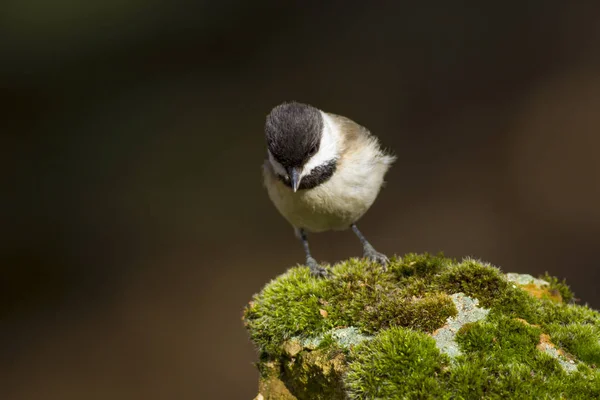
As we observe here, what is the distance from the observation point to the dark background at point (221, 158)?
25.4 ft

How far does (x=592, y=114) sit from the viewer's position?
28.1ft

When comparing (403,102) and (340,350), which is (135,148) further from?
(340,350)

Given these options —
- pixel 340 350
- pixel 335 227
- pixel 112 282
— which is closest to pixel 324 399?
pixel 340 350

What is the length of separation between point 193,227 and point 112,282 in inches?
51.6

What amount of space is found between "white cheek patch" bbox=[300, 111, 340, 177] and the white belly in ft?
0.40

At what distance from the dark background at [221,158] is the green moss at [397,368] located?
4.75 m

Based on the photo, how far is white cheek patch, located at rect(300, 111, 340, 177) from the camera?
4.32 m

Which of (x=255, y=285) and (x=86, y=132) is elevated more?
(x=86, y=132)

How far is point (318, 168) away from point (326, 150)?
0.16 meters

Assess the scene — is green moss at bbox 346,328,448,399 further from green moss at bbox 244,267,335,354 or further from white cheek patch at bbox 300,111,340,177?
white cheek patch at bbox 300,111,340,177

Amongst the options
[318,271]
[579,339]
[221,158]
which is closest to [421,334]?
[579,339]

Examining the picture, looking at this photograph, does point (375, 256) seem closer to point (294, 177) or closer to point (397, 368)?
point (294, 177)

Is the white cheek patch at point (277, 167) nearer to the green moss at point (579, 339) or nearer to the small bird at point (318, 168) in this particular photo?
the small bird at point (318, 168)

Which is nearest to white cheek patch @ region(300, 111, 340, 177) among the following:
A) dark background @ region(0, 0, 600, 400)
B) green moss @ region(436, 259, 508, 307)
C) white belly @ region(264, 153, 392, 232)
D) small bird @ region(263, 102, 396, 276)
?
small bird @ region(263, 102, 396, 276)
